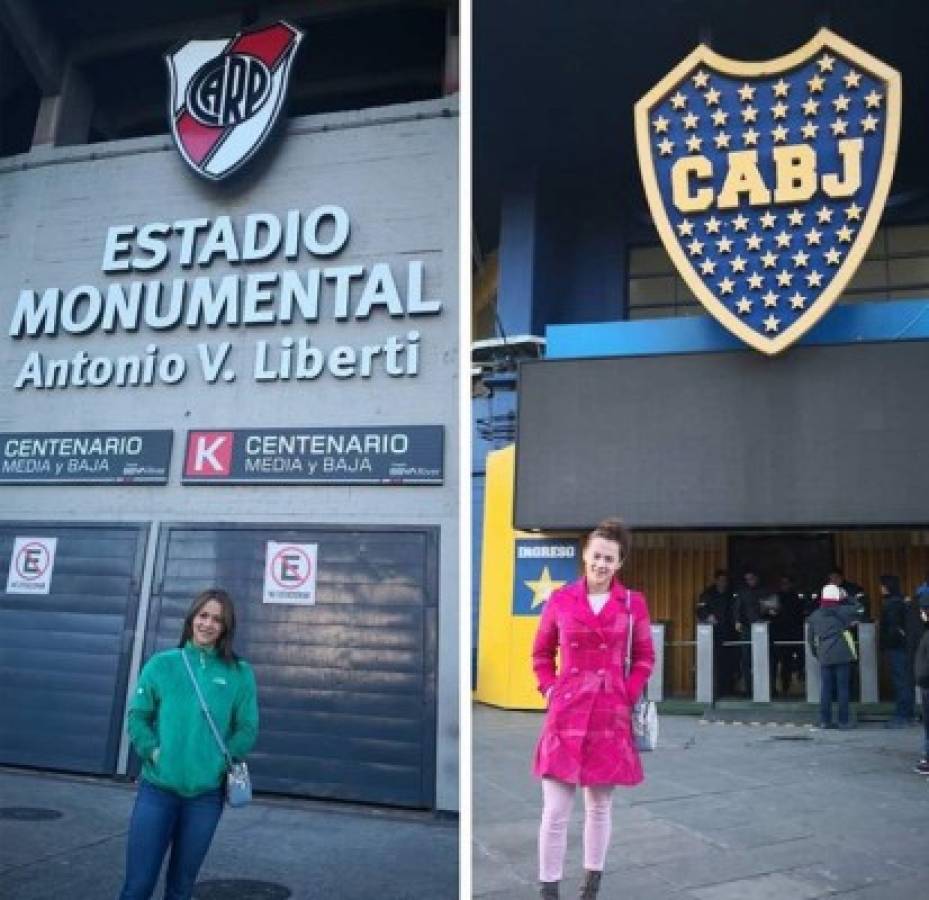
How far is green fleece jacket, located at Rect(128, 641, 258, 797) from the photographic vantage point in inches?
84.0

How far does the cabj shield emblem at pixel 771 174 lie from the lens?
695cm

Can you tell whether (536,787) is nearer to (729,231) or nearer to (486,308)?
(729,231)

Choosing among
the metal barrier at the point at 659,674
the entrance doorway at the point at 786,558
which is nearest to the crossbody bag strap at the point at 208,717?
the metal barrier at the point at 659,674

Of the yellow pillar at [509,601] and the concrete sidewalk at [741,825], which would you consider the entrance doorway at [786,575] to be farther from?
the concrete sidewalk at [741,825]

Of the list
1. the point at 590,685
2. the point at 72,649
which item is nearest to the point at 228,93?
the point at 72,649

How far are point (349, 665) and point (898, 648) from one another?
165 inches

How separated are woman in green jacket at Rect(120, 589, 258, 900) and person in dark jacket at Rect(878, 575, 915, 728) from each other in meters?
5.45

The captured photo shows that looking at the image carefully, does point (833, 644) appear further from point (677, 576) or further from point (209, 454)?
point (209, 454)

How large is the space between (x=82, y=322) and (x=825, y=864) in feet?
14.0

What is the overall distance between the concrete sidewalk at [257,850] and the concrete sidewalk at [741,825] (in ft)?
1.03

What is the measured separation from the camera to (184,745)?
7.05 ft

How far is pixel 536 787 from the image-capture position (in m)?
3.97

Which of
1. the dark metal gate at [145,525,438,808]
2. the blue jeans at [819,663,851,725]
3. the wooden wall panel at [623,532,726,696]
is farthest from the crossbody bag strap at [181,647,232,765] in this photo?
the wooden wall panel at [623,532,726,696]

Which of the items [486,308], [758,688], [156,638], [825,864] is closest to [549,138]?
[486,308]
